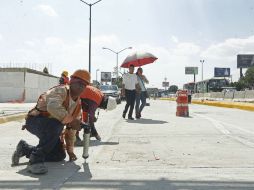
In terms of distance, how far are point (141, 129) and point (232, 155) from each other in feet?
15.6

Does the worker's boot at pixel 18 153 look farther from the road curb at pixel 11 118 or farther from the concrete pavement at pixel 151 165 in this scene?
the road curb at pixel 11 118

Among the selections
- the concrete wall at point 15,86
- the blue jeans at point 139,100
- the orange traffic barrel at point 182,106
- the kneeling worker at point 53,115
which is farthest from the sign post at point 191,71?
the kneeling worker at point 53,115

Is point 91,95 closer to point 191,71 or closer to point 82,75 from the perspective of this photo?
point 82,75

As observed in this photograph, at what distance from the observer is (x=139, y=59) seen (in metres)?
17.5

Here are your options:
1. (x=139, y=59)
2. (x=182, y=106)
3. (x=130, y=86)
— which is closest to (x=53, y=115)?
(x=130, y=86)

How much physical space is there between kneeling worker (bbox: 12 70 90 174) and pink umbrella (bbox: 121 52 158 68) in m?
11.2

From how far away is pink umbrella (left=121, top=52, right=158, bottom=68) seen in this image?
1748 cm

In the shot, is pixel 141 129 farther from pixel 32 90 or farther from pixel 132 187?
pixel 32 90

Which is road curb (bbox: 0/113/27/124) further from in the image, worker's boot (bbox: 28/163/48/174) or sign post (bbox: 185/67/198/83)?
sign post (bbox: 185/67/198/83)

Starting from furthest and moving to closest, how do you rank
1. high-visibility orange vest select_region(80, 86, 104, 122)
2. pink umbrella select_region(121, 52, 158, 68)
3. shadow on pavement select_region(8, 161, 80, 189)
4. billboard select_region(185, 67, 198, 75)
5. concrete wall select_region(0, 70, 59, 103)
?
billboard select_region(185, 67, 198, 75) → concrete wall select_region(0, 70, 59, 103) → pink umbrella select_region(121, 52, 158, 68) → high-visibility orange vest select_region(80, 86, 104, 122) → shadow on pavement select_region(8, 161, 80, 189)

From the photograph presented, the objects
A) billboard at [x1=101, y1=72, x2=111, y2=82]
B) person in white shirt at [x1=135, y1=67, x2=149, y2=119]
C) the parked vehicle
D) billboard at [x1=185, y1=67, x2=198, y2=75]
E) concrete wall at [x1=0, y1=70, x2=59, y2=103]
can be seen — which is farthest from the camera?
billboard at [x1=185, y1=67, x2=198, y2=75]

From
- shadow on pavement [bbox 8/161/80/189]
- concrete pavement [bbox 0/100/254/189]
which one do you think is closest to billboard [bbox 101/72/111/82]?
concrete pavement [bbox 0/100/254/189]

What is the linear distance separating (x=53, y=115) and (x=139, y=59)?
11656 mm

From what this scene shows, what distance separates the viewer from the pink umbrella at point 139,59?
17.5 m
